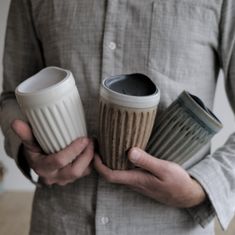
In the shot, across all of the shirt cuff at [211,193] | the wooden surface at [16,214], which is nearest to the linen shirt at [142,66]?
the shirt cuff at [211,193]

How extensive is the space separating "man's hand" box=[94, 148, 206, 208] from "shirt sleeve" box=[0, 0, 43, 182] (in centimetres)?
20

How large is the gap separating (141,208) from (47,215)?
0.50 feet

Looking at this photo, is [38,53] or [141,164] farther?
[38,53]

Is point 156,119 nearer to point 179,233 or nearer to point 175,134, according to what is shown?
point 175,134

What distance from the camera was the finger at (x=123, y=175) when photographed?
1.66 feet

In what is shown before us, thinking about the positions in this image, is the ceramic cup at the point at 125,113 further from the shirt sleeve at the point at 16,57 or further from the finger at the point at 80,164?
the shirt sleeve at the point at 16,57

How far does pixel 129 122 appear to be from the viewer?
1.49 ft

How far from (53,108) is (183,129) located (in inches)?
6.3

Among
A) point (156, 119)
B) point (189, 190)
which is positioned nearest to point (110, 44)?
point (156, 119)

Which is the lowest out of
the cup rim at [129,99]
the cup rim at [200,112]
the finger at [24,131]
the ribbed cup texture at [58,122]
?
the finger at [24,131]

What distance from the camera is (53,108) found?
0.46 metres

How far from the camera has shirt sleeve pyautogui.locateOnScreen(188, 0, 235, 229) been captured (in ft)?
1.80

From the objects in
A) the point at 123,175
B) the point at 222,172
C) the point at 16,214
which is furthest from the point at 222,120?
the point at 123,175

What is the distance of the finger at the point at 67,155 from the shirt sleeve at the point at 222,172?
164 millimetres
